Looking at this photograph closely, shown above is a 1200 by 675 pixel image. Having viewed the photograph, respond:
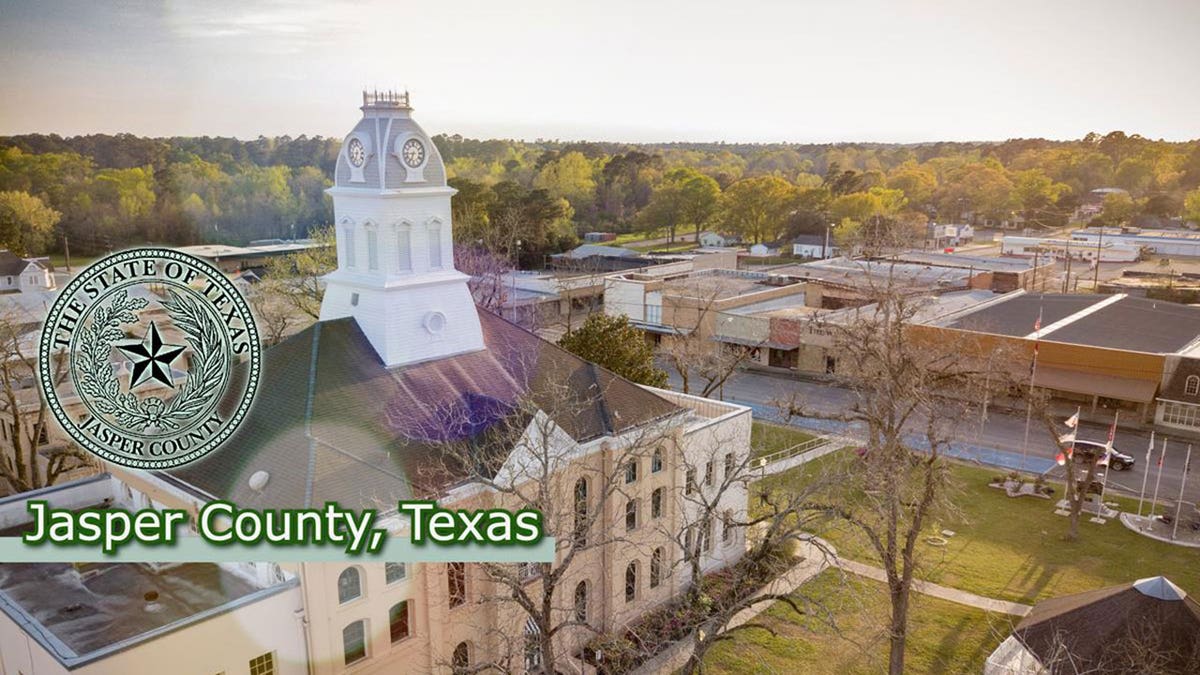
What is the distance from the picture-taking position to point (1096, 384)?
4462 cm

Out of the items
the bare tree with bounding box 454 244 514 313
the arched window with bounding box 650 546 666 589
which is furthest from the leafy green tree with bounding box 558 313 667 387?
the bare tree with bounding box 454 244 514 313

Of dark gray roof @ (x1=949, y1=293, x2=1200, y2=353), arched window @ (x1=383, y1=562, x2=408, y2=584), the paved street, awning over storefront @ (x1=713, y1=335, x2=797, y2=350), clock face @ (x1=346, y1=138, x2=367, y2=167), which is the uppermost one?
clock face @ (x1=346, y1=138, x2=367, y2=167)

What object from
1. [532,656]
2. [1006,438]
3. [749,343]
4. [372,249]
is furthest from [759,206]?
[532,656]

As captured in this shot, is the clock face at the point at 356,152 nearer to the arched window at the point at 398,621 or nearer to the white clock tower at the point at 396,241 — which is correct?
the white clock tower at the point at 396,241

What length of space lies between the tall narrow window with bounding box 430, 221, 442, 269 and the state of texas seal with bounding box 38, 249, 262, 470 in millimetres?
10940

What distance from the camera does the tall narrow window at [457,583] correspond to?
21.9m

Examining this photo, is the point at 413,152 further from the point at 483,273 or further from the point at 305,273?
the point at 483,273

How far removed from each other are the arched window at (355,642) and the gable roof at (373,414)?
3.10 metres

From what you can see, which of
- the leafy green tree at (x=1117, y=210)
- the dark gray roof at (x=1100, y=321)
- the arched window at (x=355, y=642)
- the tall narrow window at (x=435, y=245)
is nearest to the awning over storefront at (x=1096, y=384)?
the dark gray roof at (x=1100, y=321)

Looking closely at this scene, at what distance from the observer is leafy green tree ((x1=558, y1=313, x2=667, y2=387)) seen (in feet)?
118

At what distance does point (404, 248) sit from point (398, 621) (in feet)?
35.4

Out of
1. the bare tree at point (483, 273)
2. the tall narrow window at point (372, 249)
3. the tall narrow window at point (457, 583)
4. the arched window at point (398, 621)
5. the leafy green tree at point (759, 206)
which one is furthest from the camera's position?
the leafy green tree at point (759, 206)

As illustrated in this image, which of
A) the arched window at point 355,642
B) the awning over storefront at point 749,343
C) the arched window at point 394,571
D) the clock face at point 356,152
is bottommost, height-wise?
the awning over storefront at point 749,343

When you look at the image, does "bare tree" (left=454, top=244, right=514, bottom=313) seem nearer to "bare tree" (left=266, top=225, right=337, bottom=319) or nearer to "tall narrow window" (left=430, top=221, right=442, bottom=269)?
"bare tree" (left=266, top=225, right=337, bottom=319)
